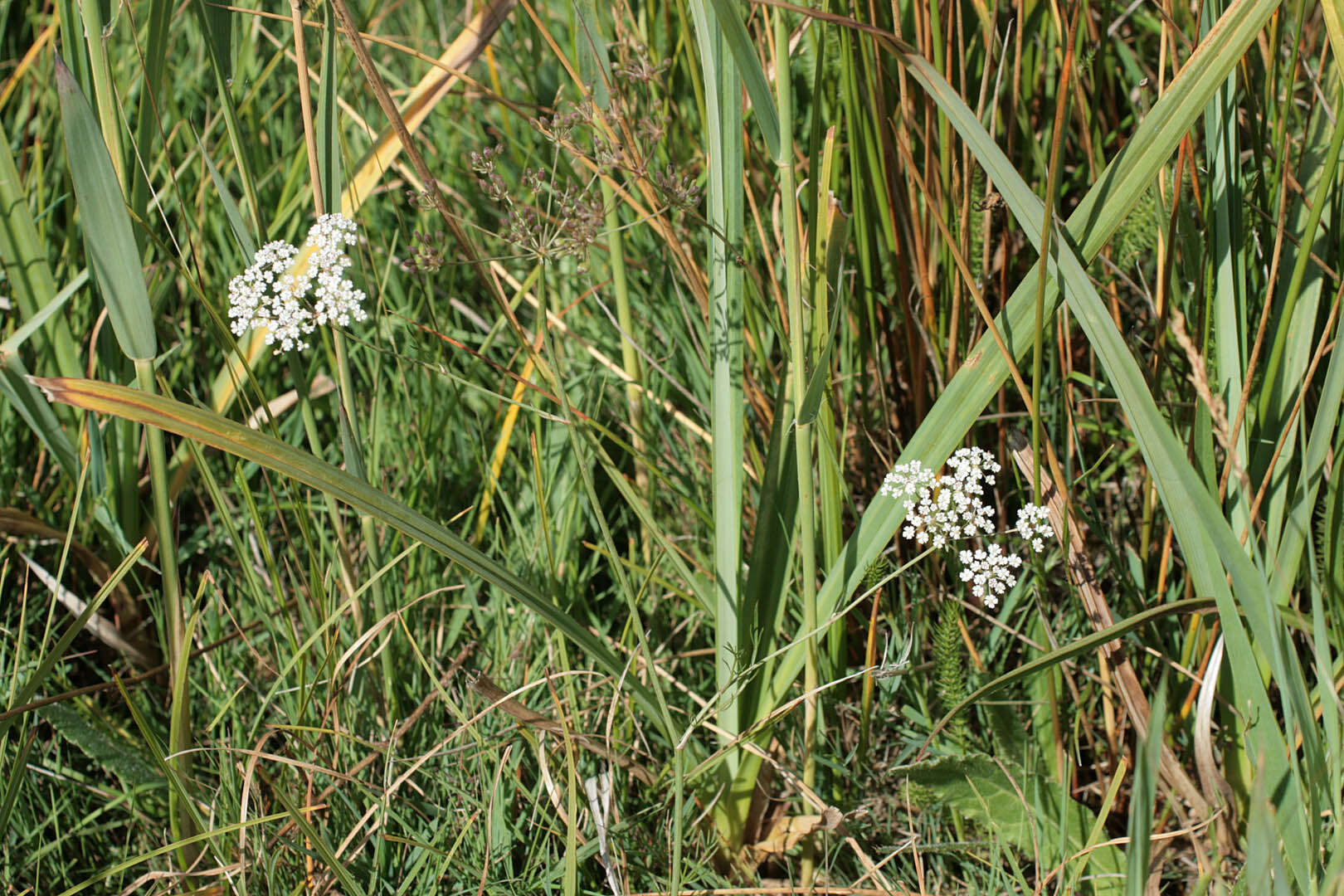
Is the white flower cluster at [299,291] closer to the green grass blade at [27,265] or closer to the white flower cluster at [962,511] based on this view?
the white flower cluster at [962,511]

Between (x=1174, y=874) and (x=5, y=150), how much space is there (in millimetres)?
1544

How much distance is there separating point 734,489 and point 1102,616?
36 cm

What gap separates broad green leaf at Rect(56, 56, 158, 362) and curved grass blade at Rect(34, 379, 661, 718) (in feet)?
0.60

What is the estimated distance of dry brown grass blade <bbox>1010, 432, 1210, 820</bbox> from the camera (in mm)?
900

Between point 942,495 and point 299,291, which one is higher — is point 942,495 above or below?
below

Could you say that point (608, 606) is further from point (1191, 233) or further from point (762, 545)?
point (1191, 233)

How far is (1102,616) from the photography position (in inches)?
35.8

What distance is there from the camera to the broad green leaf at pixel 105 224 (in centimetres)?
73

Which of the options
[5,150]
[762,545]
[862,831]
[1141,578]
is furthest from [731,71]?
[5,150]

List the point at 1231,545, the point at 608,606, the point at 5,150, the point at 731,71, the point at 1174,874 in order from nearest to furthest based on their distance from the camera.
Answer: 1. the point at 1231,545
2. the point at 731,71
3. the point at 1174,874
4. the point at 5,150
5. the point at 608,606

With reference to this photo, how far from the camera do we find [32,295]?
125 cm

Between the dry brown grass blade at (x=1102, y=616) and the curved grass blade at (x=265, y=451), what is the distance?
0.49m

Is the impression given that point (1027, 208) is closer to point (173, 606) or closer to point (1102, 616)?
point (1102, 616)

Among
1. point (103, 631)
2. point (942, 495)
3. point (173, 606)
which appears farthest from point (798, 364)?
point (103, 631)
